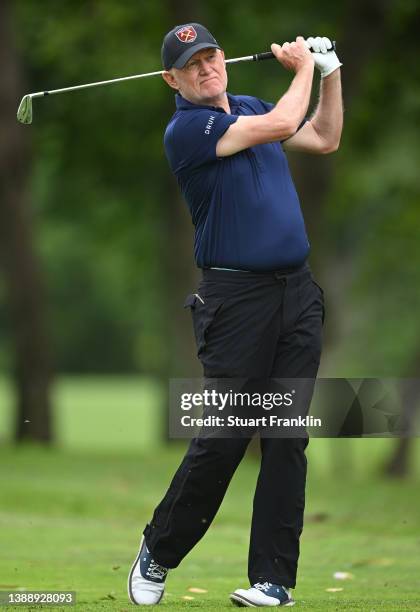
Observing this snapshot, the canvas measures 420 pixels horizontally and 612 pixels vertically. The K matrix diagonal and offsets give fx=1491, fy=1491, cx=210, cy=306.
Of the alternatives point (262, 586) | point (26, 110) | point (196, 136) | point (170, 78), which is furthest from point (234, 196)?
point (262, 586)

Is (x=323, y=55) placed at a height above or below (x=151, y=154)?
above

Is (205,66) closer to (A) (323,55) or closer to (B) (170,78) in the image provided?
(B) (170,78)

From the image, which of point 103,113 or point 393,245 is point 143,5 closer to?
point 103,113

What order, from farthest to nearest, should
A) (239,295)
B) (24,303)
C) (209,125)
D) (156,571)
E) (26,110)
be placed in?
(24,303)
(26,110)
(156,571)
(239,295)
(209,125)

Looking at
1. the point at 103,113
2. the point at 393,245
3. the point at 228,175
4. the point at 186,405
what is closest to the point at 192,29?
the point at 228,175

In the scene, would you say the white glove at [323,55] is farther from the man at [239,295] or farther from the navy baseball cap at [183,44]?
the navy baseball cap at [183,44]

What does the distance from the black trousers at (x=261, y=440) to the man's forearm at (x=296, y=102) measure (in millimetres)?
647

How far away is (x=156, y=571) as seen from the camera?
6.31 meters

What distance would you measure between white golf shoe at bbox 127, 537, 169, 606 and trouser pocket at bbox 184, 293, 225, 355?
36.4 inches

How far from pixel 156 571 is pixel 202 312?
3.66 ft

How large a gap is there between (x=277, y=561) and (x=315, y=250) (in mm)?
12740

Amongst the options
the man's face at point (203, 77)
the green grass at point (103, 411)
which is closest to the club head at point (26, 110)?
the man's face at point (203, 77)

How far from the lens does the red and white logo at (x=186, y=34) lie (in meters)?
6.23

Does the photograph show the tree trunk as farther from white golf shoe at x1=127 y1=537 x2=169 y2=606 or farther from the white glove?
white golf shoe at x1=127 y1=537 x2=169 y2=606
